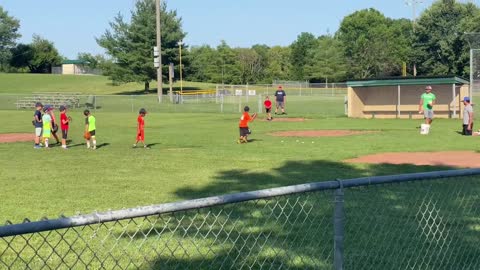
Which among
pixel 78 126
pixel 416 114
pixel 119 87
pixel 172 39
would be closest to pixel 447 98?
pixel 416 114

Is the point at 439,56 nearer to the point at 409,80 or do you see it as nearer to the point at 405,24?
the point at 405,24

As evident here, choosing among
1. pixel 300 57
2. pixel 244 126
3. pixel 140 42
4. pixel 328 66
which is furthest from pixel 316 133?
pixel 300 57

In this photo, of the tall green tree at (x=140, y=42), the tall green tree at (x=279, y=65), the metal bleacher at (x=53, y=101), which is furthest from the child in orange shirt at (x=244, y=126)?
the tall green tree at (x=279, y=65)

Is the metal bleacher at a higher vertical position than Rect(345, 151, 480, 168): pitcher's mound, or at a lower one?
higher

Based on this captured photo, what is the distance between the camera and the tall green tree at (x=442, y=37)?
8225 cm

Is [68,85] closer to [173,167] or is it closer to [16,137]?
[16,137]

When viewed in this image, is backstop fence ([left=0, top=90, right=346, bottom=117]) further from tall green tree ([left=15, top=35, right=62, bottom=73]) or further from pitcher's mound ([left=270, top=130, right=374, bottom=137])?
tall green tree ([left=15, top=35, right=62, bottom=73])

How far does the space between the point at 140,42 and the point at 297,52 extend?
49177 mm

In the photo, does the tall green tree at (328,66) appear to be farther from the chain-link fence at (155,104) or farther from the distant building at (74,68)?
the distant building at (74,68)

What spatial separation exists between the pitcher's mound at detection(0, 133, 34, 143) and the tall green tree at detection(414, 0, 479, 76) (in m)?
69.8

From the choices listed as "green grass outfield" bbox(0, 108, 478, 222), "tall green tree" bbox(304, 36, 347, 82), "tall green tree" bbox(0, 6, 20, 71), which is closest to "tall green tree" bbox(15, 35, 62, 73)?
"tall green tree" bbox(0, 6, 20, 71)

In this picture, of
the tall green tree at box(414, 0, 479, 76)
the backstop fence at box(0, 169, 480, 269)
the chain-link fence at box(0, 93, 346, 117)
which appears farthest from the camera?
the tall green tree at box(414, 0, 479, 76)

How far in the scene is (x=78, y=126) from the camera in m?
28.1

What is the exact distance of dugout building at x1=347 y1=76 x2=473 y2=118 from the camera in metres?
29.4
